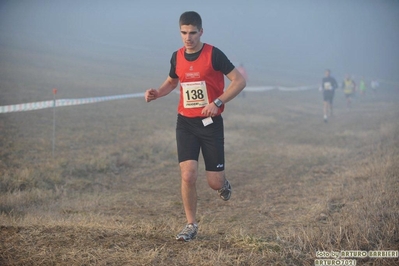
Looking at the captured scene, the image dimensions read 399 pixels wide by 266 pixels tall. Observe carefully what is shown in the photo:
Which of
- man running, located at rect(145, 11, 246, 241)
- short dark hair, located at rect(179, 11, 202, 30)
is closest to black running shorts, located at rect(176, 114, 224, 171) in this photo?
man running, located at rect(145, 11, 246, 241)

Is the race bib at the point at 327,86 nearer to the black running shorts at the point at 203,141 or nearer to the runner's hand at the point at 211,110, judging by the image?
the black running shorts at the point at 203,141

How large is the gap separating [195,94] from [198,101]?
8cm

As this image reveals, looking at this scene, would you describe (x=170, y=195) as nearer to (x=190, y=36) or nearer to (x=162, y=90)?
(x=162, y=90)

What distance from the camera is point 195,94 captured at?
477cm

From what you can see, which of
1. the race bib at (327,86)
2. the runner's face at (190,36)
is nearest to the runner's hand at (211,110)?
the runner's face at (190,36)

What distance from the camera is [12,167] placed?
8.08 meters

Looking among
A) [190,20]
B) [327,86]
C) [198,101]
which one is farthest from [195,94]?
[327,86]

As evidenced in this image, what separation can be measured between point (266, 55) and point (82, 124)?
6619 cm

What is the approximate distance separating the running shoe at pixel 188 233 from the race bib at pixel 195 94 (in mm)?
1228

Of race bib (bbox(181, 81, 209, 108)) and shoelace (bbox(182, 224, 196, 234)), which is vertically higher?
race bib (bbox(181, 81, 209, 108))

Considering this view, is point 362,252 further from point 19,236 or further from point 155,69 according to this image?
point 155,69

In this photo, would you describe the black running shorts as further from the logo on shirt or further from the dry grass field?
the dry grass field

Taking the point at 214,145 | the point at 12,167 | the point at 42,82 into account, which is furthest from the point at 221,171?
the point at 42,82

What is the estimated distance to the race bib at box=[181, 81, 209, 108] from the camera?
4.76m
